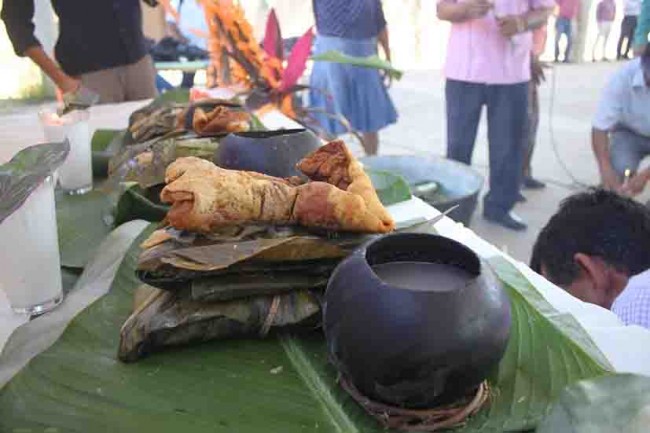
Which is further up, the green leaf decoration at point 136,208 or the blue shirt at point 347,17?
the blue shirt at point 347,17

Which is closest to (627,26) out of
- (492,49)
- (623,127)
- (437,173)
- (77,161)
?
(623,127)

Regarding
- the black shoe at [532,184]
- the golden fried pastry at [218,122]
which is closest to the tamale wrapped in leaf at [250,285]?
the golden fried pastry at [218,122]

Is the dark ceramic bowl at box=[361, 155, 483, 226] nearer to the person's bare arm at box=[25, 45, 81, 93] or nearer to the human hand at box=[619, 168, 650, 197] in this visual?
the human hand at box=[619, 168, 650, 197]

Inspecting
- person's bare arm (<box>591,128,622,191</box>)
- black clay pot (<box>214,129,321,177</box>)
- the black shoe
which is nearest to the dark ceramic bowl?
person's bare arm (<box>591,128,622,191</box>)

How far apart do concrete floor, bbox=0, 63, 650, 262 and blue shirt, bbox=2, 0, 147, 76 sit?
286mm

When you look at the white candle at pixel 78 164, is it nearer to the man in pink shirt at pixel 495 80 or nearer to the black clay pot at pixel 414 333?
the black clay pot at pixel 414 333

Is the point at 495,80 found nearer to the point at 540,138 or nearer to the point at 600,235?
the point at 600,235

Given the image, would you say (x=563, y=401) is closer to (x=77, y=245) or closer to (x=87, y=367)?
(x=87, y=367)

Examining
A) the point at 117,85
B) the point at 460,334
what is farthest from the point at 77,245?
the point at 117,85

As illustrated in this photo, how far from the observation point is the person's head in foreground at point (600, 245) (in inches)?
64.2

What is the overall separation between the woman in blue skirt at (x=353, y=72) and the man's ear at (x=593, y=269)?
1.77m

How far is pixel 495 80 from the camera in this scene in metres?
3.10

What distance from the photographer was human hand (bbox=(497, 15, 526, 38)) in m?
2.92

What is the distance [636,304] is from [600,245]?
0.40 metres
